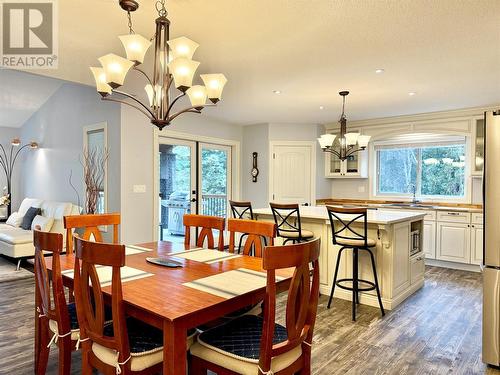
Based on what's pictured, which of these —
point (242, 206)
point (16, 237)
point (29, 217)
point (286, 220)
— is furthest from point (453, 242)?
point (29, 217)

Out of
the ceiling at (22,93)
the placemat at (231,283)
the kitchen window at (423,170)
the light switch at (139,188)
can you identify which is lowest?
the placemat at (231,283)

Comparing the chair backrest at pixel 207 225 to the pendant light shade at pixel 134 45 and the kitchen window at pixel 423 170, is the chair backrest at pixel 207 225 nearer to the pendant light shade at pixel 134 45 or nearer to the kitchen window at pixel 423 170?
the pendant light shade at pixel 134 45

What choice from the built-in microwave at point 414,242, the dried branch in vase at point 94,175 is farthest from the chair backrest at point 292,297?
the dried branch in vase at point 94,175

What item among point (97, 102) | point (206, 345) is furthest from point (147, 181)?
point (206, 345)

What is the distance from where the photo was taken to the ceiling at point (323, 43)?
2242mm

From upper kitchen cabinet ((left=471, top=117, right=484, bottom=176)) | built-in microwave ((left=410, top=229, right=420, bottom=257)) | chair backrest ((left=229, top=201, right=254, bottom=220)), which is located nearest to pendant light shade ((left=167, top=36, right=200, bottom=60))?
chair backrest ((left=229, top=201, right=254, bottom=220))

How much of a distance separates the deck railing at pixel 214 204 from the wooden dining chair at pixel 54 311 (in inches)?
162

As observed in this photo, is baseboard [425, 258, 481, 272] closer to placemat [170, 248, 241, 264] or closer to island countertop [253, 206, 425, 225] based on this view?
island countertop [253, 206, 425, 225]

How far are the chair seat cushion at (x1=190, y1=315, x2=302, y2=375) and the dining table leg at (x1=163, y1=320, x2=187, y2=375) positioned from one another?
0.23 meters

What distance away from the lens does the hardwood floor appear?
91.6 inches

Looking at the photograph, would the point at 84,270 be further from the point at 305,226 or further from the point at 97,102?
the point at 97,102

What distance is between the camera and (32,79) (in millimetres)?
6043

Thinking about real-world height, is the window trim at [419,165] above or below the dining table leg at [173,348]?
above

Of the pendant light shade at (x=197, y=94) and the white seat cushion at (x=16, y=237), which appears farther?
the white seat cushion at (x=16, y=237)
